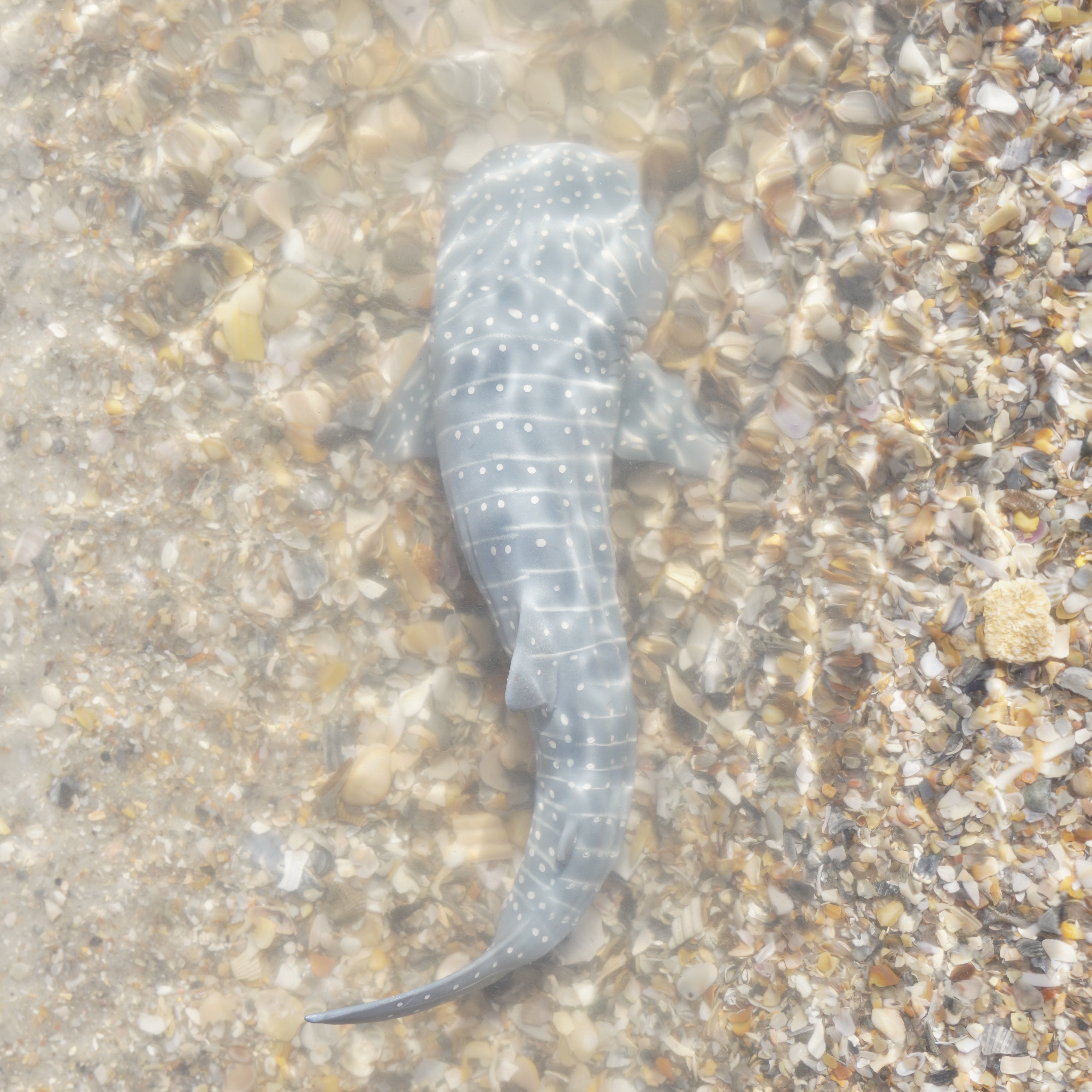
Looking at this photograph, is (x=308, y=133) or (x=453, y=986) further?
(x=308, y=133)

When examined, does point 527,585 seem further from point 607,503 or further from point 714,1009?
point 714,1009

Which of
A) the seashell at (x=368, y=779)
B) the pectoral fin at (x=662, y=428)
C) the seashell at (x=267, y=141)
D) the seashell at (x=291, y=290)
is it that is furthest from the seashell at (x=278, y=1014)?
the seashell at (x=267, y=141)

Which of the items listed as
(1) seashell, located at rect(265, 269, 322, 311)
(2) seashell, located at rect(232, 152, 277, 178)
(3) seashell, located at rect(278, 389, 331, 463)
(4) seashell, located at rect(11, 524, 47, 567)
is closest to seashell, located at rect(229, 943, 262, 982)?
(4) seashell, located at rect(11, 524, 47, 567)

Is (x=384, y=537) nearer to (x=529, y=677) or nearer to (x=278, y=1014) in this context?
(x=529, y=677)

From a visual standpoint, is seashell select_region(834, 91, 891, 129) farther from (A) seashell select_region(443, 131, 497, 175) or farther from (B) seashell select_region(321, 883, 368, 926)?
(B) seashell select_region(321, 883, 368, 926)

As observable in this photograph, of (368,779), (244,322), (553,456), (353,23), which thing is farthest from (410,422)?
(353,23)

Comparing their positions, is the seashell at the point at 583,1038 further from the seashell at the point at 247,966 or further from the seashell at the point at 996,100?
the seashell at the point at 996,100

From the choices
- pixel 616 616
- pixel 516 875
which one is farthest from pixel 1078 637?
pixel 516 875
